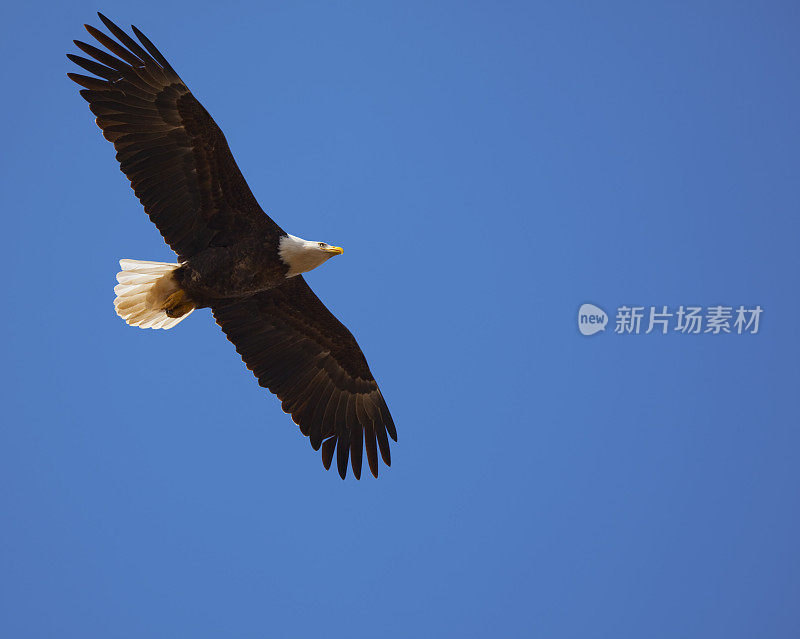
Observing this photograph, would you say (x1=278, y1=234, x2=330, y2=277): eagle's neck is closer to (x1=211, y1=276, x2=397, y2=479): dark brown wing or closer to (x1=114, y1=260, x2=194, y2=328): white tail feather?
(x1=211, y1=276, x2=397, y2=479): dark brown wing

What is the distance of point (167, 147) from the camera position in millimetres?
10836

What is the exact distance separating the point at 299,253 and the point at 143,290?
149cm

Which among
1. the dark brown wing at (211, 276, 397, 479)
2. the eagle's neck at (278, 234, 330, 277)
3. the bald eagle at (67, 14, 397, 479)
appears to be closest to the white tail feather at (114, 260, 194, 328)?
the bald eagle at (67, 14, 397, 479)

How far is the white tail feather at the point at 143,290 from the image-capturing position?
36.6 feet

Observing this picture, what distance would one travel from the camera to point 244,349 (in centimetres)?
1192

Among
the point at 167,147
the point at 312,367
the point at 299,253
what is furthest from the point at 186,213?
the point at 312,367

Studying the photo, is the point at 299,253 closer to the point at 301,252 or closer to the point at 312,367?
the point at 301,252

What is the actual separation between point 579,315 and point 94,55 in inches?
252

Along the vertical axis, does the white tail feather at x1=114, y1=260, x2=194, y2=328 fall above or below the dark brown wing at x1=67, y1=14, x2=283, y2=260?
below

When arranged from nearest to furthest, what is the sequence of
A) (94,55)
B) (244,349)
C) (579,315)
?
(94,55), (244,349), (579,315)

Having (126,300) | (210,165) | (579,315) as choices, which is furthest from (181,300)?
(579,315)

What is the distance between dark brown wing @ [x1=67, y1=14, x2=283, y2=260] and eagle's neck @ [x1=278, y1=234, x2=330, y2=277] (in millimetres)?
183

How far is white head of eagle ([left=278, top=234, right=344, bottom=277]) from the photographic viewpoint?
432 inches

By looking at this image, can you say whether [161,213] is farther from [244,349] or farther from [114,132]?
[244,349]
